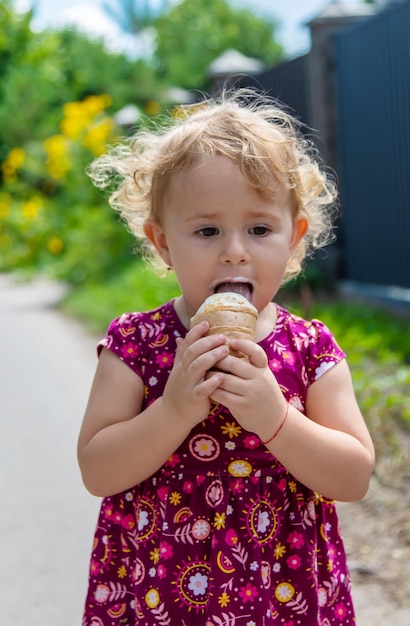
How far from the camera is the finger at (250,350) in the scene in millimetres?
1639

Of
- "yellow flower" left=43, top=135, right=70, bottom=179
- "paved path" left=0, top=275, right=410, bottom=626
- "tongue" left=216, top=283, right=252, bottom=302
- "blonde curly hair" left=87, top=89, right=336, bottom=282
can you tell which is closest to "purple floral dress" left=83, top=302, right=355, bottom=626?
"tongue" left=216, top=283, right=252, bottom=302

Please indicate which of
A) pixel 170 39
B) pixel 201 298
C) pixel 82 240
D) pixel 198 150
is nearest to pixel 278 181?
pixel 198 150

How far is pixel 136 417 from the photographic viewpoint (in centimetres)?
178

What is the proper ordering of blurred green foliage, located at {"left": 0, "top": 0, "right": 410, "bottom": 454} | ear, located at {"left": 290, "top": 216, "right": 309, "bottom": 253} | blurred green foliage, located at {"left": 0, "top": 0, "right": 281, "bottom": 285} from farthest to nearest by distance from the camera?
1. blurred green foliage, located at {"left": 0, "top": 0, "right": 281, "bottom": 285}
2. blurred green foliage, located at {"left": 0, "top": 0, "right": 410, "bottom": 454}
3. ear, located at {"left": 290, "top": 216, "right": 309, "bottom": 253}

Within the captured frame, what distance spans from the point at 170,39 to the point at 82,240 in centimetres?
3079

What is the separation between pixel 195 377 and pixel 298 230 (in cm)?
54

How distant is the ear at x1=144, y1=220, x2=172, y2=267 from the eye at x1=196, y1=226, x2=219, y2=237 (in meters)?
0.18

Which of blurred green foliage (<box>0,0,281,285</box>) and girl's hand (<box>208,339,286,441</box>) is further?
blurred green foliage (<box>0,0,281,285</box>)

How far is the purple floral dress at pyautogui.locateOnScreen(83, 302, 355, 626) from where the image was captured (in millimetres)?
1777

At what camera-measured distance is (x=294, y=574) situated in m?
1.84

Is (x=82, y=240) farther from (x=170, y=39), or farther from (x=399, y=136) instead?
(x=170, y=39)

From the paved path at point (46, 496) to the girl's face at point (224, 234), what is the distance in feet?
4.55

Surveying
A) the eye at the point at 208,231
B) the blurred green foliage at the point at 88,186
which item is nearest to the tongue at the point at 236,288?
the eye at the point at 208,231

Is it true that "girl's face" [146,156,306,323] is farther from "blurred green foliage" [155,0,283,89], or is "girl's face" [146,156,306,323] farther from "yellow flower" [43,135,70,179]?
"blurred green foliage" [155,0,283,89]
